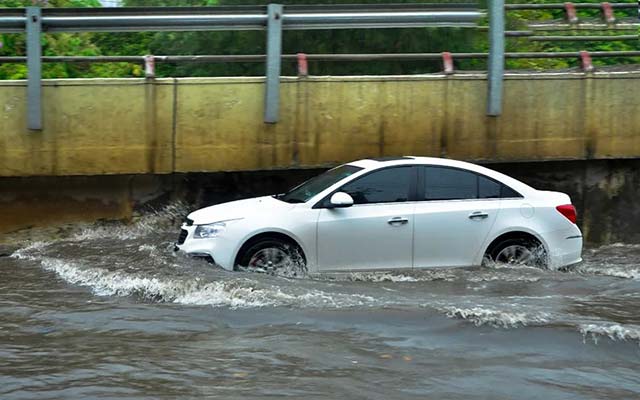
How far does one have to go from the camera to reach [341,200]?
977 cm

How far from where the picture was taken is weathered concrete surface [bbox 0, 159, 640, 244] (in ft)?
39.7

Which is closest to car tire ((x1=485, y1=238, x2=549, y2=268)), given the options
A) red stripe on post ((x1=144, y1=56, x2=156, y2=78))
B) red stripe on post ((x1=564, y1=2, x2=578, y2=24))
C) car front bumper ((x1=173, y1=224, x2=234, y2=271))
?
car front bumper ((x1=173, y1=224, x2=234, y2=271))

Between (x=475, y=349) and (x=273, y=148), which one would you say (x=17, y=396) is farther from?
(x=273, y=148)

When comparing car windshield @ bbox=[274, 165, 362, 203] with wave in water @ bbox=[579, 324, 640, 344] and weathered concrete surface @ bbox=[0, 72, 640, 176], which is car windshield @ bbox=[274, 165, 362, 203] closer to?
weathered concrete surface @ bbox=[0, 72, 640, 176]

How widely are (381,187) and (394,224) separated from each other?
47cm

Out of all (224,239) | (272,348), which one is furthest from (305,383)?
(224,239)

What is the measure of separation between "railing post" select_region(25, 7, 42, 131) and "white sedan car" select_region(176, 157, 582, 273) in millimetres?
3138

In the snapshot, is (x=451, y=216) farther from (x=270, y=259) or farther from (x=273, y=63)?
(x=273, y=63)

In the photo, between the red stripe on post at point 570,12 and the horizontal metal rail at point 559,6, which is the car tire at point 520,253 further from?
the red stripe on post at point 570,12

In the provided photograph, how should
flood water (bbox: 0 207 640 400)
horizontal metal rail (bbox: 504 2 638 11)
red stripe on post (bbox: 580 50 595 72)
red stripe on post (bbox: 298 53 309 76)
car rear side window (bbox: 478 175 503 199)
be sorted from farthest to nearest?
horizontal metal rail (bbox: 504 2 638 11), red stripe on post (bbox: 580 50 595 72), red stripe on post (bbox: 298 53 309 76), car rear side window (bbox: 478 175 503 199), flood water (bbox: 0 207 640 400)

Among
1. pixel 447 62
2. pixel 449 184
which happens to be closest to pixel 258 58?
pixel 447 62

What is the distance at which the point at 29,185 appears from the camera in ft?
39.7

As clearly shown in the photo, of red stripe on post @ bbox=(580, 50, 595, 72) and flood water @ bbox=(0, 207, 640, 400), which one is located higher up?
red stripe on post @ bbox=(580, 50, 595, 72)

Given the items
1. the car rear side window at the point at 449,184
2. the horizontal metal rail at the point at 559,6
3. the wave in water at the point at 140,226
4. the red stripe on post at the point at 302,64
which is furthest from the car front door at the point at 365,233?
the horizontal metal rail at the point at 559,6
